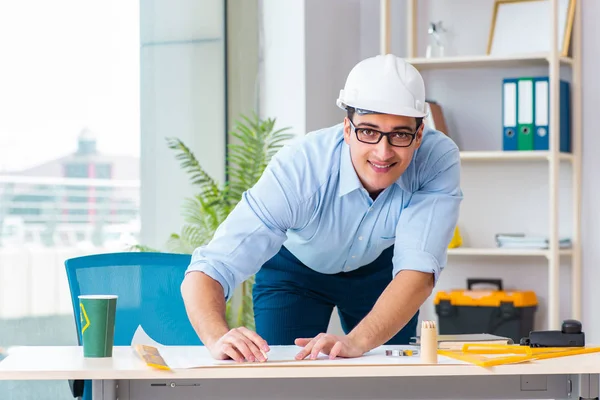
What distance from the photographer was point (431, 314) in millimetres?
4461

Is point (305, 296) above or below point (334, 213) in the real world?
below

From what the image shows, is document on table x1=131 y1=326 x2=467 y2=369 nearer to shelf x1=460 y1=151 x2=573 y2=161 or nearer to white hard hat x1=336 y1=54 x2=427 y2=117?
white hard hat x1=336 y1=54 x2=427 y2=117

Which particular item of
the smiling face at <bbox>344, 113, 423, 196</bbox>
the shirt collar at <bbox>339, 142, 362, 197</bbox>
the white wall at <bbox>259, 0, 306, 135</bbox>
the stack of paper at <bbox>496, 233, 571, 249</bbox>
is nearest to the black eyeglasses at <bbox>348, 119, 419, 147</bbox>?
the smiling face at <bbox>344, 113, 423, 196</bbox>

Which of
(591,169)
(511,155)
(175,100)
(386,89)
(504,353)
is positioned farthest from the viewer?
(591,169)

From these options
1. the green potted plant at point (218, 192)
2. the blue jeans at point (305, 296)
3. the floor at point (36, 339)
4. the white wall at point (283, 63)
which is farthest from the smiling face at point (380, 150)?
the white wall at point (283, 63)

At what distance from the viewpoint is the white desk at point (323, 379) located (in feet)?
5.11

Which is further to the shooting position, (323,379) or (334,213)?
(334,213)

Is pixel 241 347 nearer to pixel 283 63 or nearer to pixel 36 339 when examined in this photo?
pixel 36 339

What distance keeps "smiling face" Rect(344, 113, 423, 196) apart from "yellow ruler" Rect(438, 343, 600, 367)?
1.51 ft

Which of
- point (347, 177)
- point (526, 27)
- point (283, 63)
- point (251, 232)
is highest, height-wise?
point (526, 27)

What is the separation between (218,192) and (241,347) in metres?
2.04

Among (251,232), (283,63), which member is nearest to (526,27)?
(283,63)

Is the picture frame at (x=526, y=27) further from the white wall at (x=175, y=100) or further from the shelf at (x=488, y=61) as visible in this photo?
the white wall at (x=175, y=100)

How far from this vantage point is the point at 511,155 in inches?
158
